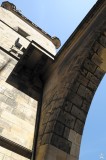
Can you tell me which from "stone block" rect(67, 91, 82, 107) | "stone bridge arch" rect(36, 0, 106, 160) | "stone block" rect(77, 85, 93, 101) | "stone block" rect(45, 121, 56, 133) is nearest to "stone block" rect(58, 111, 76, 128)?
"stone bridge arch" rect(36, 0, 106, 160)

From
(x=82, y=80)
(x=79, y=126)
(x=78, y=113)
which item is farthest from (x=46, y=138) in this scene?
(x=82, y=80)

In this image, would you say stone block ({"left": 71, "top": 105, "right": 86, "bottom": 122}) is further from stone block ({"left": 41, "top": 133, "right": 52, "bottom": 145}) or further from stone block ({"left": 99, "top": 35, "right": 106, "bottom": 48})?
stone block ({"left": 99, "top": 35, "right": 106, "bottom": 48})

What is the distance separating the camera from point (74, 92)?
509 cm

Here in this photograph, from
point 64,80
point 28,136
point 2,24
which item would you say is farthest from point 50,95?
point 2,24

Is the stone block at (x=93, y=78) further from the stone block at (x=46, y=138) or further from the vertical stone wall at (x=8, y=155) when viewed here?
the vertical stone wall at (x=8, y=155)

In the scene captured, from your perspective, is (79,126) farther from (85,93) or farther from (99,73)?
(99,73)

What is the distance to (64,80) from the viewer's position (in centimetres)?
551

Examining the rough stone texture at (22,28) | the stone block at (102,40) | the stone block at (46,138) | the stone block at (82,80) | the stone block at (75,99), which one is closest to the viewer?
the stone block at (46,138)

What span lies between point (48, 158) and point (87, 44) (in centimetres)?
259

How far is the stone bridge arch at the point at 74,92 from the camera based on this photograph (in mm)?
4539

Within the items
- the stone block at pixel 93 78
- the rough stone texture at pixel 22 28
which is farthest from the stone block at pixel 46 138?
the rough stone texture at pixel 22 28

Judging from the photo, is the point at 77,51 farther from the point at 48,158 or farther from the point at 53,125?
the point at 48,158

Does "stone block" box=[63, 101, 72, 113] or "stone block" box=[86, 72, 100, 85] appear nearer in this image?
"stone block" box=[63, 101, 72, 113]

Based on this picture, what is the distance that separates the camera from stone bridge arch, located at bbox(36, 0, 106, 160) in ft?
14.9
